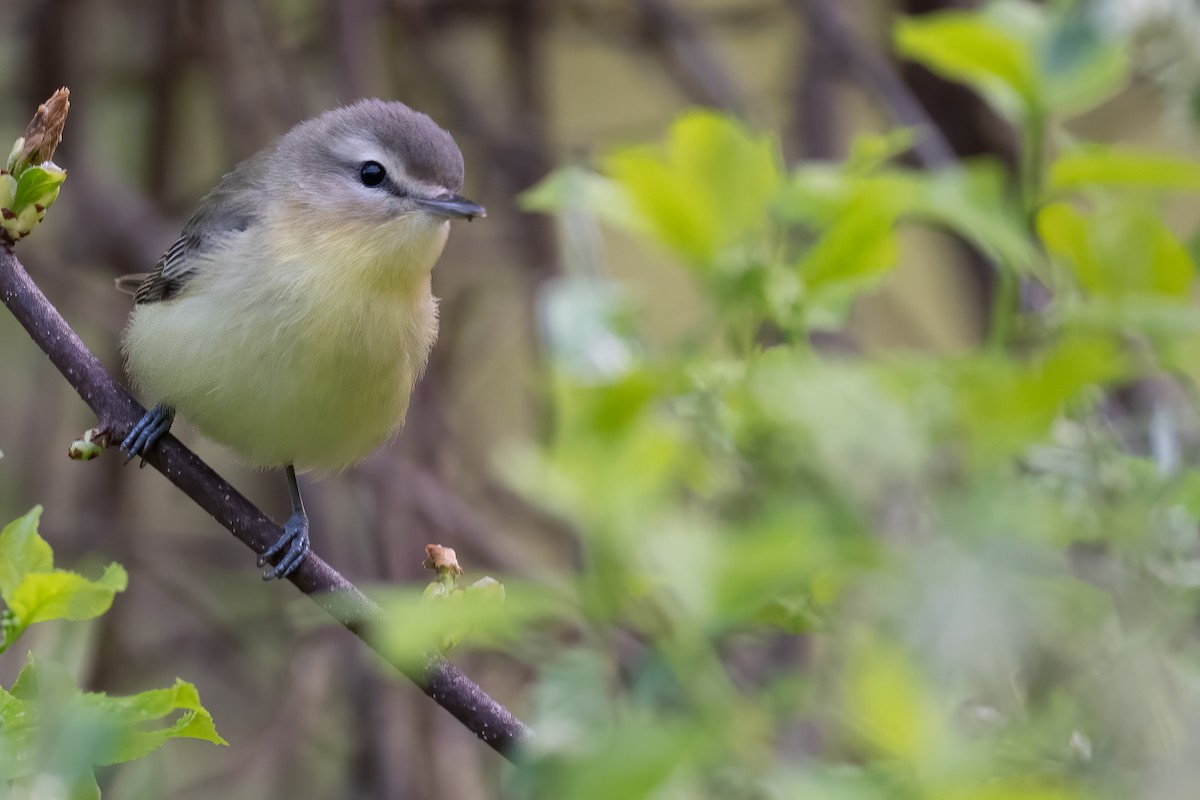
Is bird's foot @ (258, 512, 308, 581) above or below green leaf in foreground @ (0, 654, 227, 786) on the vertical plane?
below

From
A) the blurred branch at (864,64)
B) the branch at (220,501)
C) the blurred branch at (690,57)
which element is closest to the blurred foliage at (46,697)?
the branch at (220,501)

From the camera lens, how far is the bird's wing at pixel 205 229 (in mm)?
2441

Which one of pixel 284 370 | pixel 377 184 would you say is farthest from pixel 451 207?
pixel 284 370

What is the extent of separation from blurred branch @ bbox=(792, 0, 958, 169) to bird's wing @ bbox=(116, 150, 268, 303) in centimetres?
153

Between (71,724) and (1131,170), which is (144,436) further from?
(1131,170)

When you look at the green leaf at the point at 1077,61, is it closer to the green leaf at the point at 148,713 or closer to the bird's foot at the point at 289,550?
the green leaf at the point at 148,713

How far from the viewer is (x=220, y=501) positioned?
162 cm

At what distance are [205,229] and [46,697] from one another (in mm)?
1695

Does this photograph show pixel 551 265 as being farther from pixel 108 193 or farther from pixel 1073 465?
pixel 1073 465

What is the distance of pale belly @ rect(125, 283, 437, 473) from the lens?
2193mm

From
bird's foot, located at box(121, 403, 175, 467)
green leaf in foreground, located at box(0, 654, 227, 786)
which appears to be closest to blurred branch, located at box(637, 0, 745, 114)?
bird's foot, located at box(121, 403, 175, 467)

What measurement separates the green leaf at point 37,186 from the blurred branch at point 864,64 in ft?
7.17

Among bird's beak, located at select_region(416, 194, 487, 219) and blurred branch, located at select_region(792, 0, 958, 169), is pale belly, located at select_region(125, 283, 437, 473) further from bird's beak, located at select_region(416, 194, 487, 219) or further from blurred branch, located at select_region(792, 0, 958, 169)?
blurred branch, located at select_region(792, 0, 958, 169)

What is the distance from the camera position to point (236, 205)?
2533 mm
